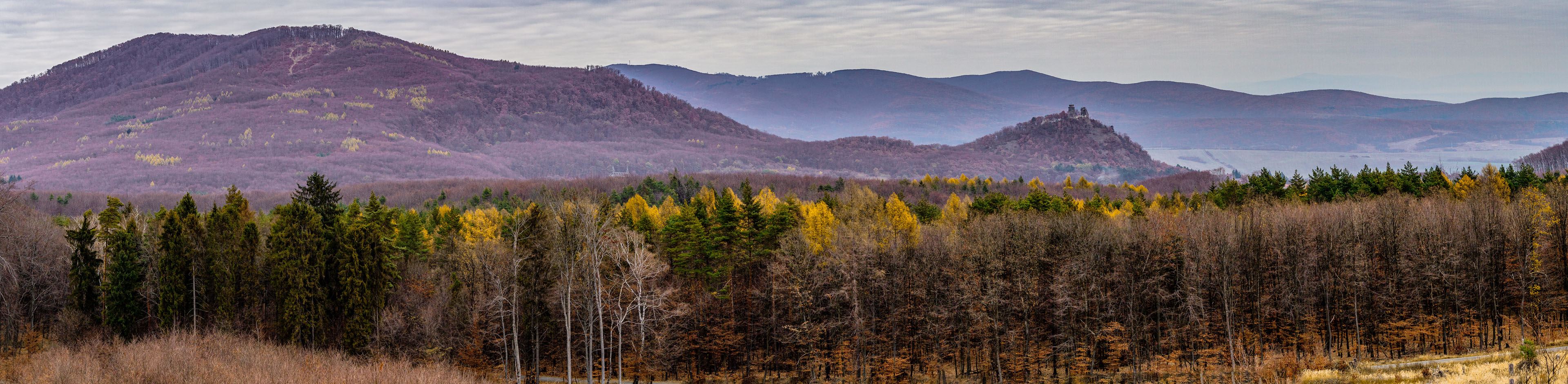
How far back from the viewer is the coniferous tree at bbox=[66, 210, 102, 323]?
5353 cm

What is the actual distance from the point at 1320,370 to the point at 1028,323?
16.4 metres

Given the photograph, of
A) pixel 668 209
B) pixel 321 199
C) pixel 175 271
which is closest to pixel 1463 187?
pixel 668 209

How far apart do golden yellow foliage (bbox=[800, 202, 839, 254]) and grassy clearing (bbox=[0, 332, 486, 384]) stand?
76.0 feet

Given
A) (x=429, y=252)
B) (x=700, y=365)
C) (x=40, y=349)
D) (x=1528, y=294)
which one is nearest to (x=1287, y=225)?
(x=1528, y=294)

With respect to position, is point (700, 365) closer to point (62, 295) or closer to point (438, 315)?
point (438, 315)

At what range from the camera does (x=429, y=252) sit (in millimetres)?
67062

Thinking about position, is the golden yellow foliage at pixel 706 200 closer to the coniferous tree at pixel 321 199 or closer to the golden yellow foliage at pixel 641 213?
the golden yellow foliage at pixel 641 213

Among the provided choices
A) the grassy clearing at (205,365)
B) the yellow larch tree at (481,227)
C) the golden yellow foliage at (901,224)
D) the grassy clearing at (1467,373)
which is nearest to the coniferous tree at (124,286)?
the grassy clearing at (205,365)

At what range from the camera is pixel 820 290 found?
5897 cm

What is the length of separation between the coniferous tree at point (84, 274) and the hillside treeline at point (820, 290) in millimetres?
128

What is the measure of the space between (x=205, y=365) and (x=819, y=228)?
37825 mm

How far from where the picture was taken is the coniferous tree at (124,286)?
173 feet

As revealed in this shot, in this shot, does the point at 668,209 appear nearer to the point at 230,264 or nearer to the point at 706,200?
the point at 706,200

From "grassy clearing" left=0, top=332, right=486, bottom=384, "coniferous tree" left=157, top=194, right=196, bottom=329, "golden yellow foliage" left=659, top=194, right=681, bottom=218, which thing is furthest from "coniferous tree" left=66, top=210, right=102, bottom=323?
"golden yellow foliage" left=659, top=194, right=681, bottom=218
